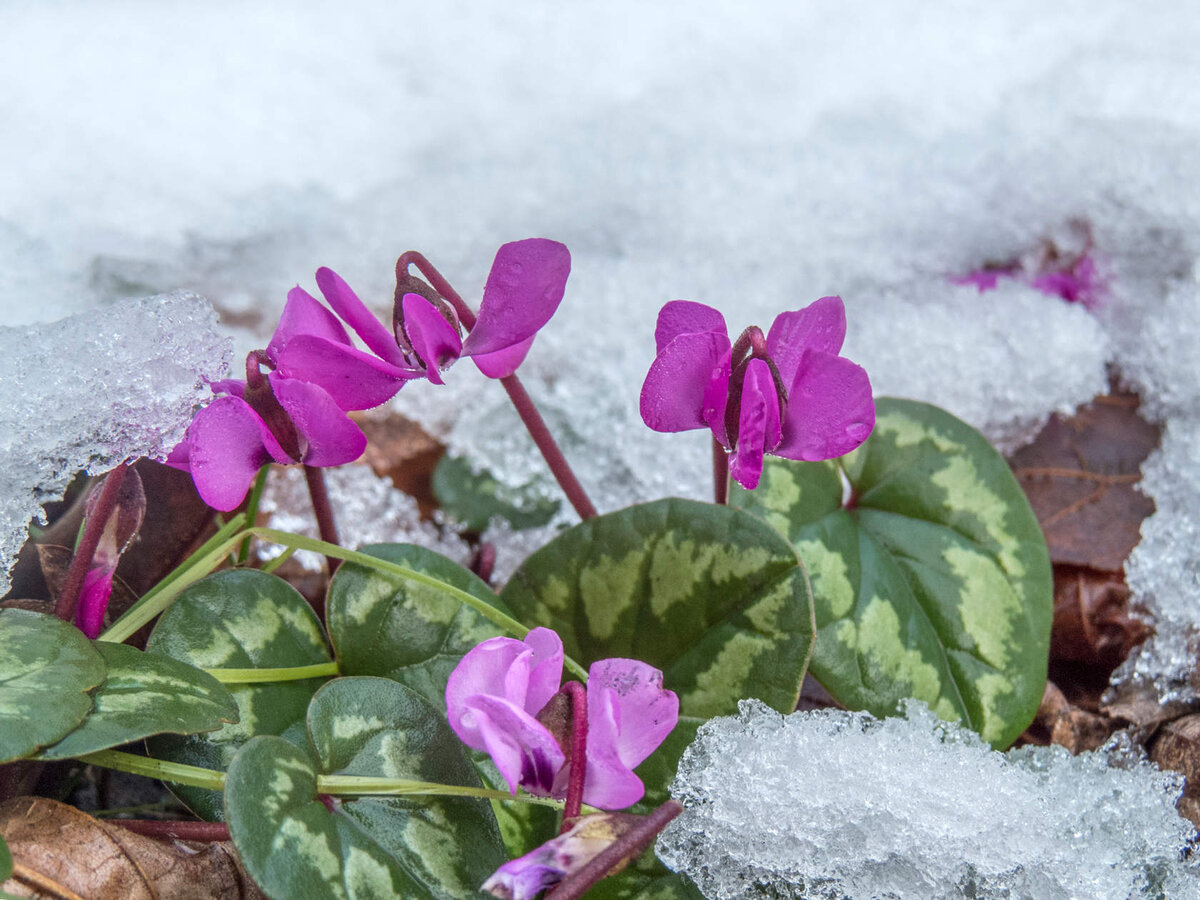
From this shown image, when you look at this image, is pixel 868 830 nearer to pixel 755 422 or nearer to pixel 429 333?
pixel 755 422

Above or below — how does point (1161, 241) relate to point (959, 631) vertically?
above

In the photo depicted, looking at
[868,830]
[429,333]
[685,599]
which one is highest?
[429,333]

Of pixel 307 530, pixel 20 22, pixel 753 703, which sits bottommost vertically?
pixel 307 530

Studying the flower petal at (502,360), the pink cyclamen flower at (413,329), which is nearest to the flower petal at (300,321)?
the pink cyclamen flower at (413,329)

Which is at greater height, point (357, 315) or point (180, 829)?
point (357, 315)

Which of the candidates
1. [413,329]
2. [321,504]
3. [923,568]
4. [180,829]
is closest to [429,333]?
[413,329]

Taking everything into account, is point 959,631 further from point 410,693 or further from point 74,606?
point 74,606

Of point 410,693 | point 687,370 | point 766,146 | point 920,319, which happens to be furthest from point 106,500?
point 766,146
